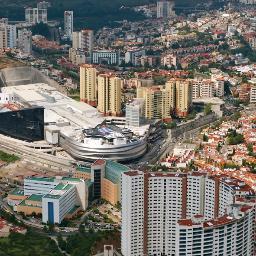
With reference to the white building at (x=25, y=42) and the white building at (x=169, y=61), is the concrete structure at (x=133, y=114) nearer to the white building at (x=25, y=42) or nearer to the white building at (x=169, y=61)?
the white building at (x=169, y=61)

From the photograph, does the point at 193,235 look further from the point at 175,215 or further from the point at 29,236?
the point at 29,236

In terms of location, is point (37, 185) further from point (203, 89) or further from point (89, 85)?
point (203, 89)

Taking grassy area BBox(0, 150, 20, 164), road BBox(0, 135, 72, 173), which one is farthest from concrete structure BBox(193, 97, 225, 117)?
grassy area BBox(0, 150, 20, 164)

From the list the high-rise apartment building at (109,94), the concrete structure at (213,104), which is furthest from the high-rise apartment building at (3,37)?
the concrete structure at (213,104)

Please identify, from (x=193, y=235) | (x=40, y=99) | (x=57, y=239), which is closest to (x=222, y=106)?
(x=40, y=99)

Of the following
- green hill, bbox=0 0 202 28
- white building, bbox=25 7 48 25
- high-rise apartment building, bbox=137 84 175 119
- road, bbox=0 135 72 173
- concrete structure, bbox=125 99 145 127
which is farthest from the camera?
green hill, bbox=0 0 202 28

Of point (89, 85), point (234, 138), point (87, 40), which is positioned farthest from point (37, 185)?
point (87, 40)

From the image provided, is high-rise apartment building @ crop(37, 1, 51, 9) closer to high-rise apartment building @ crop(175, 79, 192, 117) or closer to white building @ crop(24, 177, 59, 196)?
high-rise apartment building @ crop(175, 79, 192, 117)
